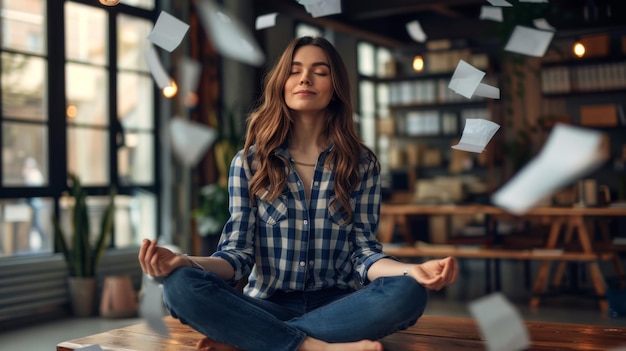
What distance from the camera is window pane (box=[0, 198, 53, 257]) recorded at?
4.33m

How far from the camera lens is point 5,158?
14.2 ft

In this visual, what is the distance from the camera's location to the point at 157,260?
1682 millimetres

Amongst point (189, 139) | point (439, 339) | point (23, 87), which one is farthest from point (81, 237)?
point (439, 339)

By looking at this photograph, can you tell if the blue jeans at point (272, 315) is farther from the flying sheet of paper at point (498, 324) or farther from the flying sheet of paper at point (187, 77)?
the flying sheet of paper at point (187, 77)

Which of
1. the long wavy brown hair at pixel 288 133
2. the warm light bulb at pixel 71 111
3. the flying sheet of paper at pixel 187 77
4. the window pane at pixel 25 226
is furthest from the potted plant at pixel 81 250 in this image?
the long wavy brown hair at pixel 288 133

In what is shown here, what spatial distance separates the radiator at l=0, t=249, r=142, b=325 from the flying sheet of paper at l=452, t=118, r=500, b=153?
123 inches

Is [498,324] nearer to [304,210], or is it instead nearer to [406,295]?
[406,295]

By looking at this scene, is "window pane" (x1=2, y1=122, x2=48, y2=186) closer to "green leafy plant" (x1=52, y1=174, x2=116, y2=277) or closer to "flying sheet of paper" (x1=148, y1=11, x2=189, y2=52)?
"green leafy plant" (x1=52, y1=174, x2=116, y2=277)

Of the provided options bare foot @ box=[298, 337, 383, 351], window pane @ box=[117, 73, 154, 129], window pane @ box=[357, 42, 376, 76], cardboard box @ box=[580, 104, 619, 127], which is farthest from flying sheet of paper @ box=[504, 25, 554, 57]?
window pane @ box=[357, 42, 376, 76]

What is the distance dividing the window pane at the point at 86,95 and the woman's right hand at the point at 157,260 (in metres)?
3.36

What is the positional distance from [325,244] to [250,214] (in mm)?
222

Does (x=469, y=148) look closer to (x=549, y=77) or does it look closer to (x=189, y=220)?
(x=189, y=220)

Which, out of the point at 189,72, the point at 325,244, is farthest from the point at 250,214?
the point at 189,72

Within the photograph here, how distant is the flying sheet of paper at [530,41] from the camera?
88.7 inches
